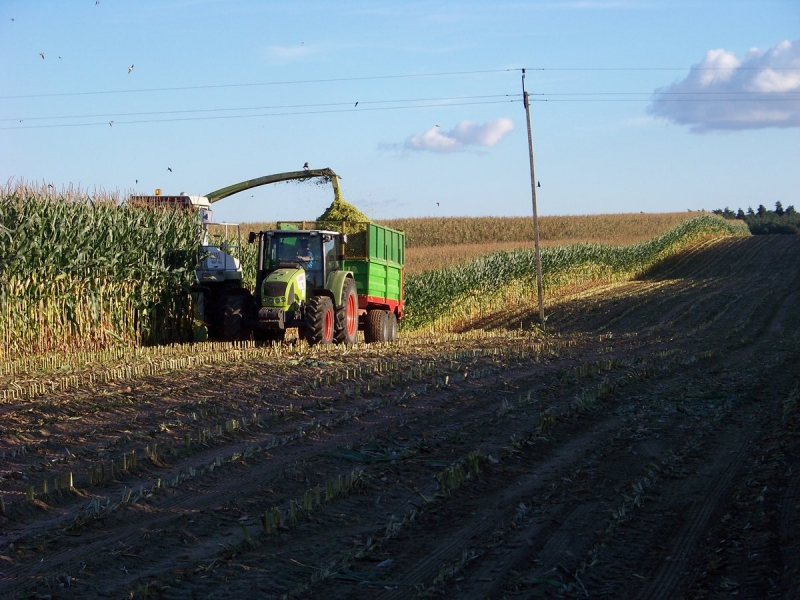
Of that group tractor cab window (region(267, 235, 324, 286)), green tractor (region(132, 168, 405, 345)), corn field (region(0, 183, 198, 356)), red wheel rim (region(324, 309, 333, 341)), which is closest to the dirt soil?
green tractor (region(132, 168, 405, 345))

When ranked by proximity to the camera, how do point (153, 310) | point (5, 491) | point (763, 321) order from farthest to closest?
point (763, 321), point (153, 310), point (5, 491)

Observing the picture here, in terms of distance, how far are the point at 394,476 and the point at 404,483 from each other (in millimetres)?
196

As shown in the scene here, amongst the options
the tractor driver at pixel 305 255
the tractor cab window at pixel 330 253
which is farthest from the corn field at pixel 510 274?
the tractor driver at pixel 305 255

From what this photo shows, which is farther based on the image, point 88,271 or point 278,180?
point 278,180

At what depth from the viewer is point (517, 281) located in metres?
33.0

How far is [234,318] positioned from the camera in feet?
49.9

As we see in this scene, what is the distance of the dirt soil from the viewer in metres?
4.87

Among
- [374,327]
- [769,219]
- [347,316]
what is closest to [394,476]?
[347,316]

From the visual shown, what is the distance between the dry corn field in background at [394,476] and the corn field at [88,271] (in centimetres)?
114

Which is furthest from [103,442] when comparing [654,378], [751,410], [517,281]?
[517,281]

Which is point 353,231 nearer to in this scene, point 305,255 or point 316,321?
point 305,255

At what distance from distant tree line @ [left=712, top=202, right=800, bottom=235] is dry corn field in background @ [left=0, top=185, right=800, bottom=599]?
6377cm

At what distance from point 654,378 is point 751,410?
8.59 ft

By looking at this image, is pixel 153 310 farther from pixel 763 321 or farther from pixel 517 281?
pixel 517 281
